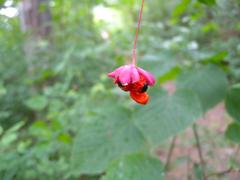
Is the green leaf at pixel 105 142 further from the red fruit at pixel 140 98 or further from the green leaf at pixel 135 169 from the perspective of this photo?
the red fruit at pixel 140 98

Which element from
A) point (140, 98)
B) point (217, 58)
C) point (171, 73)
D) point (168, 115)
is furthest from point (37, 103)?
point (140, 98)

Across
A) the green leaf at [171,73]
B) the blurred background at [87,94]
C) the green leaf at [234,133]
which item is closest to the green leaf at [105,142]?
the blurred background at [87,94]

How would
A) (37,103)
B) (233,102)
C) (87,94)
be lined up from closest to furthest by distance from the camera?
(233,102), (37,103), (87,94)

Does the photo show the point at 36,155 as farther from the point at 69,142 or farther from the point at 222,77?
the point at 222,77

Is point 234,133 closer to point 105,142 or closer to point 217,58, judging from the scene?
point 217,58

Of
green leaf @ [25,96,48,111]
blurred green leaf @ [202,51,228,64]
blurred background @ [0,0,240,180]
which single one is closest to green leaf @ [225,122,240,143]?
blurred background @ [0,0,240,180]
